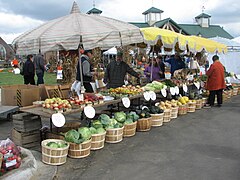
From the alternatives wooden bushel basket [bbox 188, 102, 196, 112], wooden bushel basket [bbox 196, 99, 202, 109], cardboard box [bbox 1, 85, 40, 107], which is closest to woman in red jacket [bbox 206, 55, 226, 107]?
wooden bushel basket [bbox 196, 99, 202, 109]

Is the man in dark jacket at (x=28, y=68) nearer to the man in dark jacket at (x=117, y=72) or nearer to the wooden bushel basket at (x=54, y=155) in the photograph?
the man in dark jacket at (x=117, y=72)

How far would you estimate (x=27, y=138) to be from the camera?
17.2ft

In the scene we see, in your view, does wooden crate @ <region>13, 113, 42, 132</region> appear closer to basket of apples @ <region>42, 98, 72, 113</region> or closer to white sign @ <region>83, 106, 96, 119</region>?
basket of apples @ <region>42, 98, 72, 113</region>

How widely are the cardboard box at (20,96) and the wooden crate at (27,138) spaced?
63.7 inches

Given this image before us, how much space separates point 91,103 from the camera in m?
5.33

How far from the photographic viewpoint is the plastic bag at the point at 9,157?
12.2ft

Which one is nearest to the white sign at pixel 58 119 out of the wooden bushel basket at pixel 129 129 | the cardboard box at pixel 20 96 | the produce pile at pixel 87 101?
the produce pile at pixel 87 101

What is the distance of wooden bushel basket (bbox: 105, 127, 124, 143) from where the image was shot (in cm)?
537

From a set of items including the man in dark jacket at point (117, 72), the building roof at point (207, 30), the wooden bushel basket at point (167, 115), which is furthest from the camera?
the building roof at point (207, 30)

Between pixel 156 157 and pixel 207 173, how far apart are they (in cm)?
96

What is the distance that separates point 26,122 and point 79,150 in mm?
1336

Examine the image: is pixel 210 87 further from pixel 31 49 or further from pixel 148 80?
pixel 31 49

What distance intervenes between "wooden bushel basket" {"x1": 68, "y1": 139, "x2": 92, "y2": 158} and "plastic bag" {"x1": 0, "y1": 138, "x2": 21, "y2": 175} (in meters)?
0.93

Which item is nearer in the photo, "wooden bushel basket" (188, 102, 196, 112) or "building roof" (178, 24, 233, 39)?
"wooden bushel basket" (188, 102, 196, 112)
